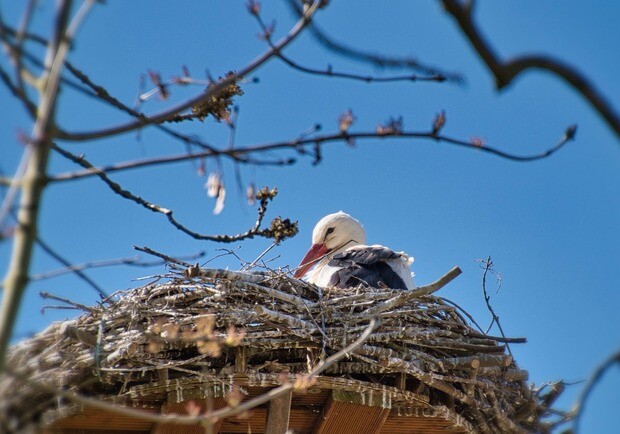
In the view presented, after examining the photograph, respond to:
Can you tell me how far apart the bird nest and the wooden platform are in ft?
0.09

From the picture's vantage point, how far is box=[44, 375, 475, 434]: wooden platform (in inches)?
169

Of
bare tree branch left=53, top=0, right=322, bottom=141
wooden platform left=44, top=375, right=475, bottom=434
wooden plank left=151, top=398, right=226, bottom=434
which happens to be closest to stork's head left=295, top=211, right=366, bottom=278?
wooden platform left=44, top=375, right=475, bottom=434

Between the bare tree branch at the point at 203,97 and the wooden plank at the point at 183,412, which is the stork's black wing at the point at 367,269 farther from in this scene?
the bare tree branch at the point at 203,97

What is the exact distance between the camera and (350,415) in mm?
4602

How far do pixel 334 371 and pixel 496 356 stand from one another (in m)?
0.81

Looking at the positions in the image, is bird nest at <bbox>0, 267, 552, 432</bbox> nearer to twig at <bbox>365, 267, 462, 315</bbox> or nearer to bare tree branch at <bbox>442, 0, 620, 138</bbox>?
twig at <bbox>365, 267, 462, 315</bbox>

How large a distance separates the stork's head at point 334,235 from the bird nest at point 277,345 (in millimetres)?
2600

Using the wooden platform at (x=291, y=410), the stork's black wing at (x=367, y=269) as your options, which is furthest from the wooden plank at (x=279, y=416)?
the stork's black wing at (x=367, y=269)

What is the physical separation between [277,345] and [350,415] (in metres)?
0.51

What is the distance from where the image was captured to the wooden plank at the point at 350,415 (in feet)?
14.6

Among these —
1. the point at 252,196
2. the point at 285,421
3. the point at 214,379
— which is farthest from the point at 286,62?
the point at 285,421

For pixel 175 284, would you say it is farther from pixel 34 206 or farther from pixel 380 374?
pixel 34 206

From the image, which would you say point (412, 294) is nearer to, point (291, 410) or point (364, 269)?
point (291, 410)

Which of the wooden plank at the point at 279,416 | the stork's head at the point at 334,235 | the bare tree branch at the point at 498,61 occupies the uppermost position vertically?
the stork's head at the point at 334,235
